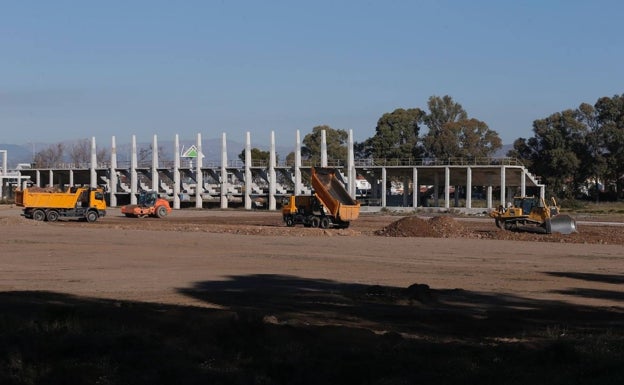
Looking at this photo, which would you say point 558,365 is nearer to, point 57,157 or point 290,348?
point 290,348

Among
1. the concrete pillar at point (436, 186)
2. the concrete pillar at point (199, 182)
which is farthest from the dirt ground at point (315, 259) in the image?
the concrete pillar at point (199, 182)

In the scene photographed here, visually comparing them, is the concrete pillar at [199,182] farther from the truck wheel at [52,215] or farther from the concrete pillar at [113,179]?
the truck wheel at [52,215]

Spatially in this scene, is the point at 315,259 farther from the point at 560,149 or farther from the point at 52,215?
the point at 560,149

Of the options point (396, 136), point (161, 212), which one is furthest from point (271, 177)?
point (396, 136)

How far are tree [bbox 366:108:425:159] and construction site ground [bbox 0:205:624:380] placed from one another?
69974 millimetres

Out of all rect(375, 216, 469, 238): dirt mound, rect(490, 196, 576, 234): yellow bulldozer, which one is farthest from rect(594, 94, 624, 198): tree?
rect(375, 216, 469, 238): dirt mound

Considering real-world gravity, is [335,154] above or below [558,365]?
above

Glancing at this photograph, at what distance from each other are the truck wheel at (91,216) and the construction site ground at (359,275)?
436 inches

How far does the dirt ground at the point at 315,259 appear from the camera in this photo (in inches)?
886

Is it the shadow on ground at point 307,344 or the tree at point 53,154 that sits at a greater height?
the tree at point 53,154

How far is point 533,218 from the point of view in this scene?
46344 millimetres

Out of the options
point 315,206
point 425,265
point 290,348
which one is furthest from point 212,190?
point 290,348

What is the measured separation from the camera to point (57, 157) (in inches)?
6747

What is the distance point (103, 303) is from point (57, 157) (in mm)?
161329
